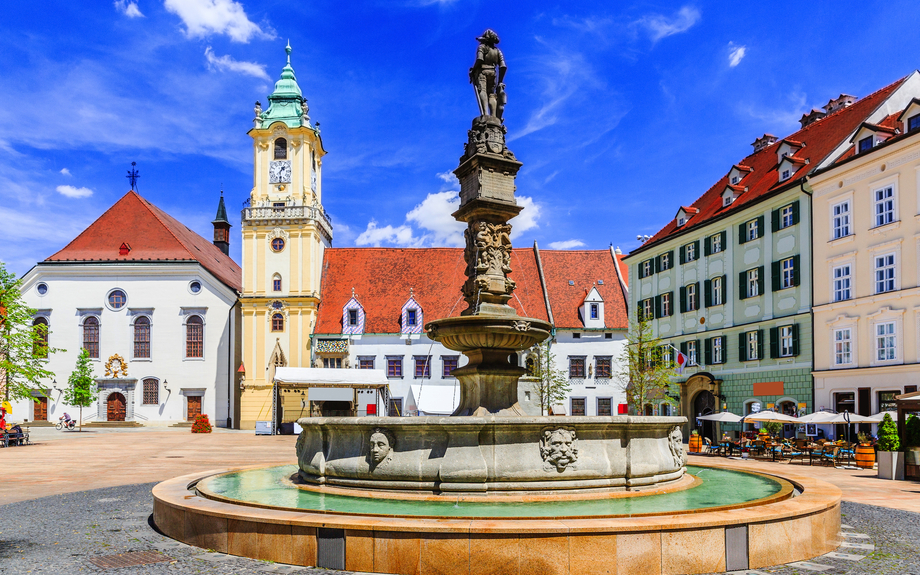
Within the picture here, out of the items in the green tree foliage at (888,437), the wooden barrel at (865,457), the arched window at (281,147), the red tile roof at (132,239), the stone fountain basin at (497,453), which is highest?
the arched window at (281,147)

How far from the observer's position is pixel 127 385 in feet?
174

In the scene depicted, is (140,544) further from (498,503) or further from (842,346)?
(842,346)

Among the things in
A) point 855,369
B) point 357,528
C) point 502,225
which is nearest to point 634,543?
point 357,528

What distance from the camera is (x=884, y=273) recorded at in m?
27.7

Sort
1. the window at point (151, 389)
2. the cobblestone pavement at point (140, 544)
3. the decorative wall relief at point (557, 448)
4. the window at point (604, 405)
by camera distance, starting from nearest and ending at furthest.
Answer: the cobblestone pavement at point (140, 544) → the decorative wall relief at point (557, 448) → the window at point (604, 405) → the window at point (151, 389)

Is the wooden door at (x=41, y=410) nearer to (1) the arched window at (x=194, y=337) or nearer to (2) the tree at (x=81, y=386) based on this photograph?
(2) the tree at (x=81, y=386)

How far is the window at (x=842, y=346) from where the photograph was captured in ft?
95.0

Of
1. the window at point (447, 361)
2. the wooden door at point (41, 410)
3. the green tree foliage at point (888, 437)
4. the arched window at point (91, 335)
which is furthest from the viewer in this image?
the arched window at point (91, 335)

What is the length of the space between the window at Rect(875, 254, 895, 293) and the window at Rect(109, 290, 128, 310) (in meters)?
46.2

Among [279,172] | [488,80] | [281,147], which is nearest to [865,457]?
[488,80]

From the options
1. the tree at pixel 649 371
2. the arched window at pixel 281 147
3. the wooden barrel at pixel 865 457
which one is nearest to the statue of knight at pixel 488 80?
the wooden barrel at pixel 865 457

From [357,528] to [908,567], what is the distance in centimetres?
542

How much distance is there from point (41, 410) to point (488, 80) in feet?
164

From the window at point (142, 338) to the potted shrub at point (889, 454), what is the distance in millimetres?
47100
